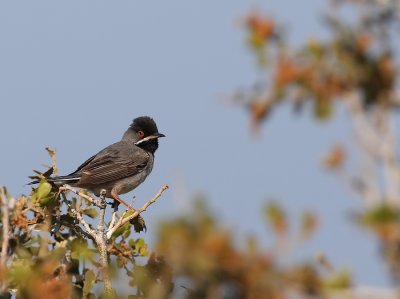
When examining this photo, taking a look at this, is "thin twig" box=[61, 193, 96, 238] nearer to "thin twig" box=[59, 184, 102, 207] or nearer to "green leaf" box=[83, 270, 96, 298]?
"thin twig" box=[59, 184, 102, 207]

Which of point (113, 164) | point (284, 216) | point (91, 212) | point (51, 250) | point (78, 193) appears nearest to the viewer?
point (284, 216)

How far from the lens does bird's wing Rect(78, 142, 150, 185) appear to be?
15.4m

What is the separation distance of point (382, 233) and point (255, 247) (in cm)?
51

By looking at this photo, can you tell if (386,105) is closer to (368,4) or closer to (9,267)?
(368,4)

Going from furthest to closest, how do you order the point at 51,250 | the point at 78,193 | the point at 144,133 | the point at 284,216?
the point at 144,133
the point at 78,193
the point at 51,250
the point at 284,216

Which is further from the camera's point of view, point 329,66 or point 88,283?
point 88,283

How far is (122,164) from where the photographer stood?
1620 cm

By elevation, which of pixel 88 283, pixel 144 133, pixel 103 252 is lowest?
pixel 88 283

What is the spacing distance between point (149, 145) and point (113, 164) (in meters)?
1.36

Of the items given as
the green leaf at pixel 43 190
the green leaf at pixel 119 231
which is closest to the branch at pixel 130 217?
the green leaf at pixel 119 231

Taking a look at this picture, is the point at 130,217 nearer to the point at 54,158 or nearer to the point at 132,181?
the point at 54,158

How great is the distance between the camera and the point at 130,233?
9.43m

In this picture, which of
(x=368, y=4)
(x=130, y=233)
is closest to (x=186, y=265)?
(x=368, y=4)

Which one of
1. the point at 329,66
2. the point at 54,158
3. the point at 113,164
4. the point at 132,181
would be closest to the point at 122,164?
the point at 113,164
